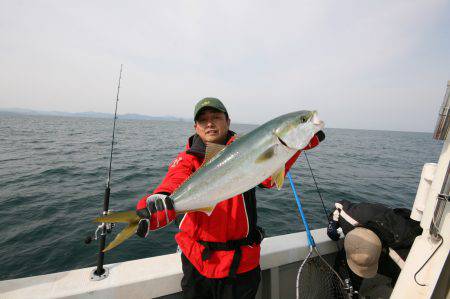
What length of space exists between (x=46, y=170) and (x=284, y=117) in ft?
55.2

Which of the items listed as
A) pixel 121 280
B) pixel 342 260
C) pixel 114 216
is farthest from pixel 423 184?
pixel 121 280

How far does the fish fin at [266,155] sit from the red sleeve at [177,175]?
1.03m

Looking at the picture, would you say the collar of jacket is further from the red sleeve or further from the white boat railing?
the white boat railing

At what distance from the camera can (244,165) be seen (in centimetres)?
246

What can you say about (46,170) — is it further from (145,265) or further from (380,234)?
(380,234)

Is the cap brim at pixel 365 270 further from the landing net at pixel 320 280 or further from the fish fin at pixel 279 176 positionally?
the fish fin at pixel 279 176

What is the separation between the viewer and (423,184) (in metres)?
3.20

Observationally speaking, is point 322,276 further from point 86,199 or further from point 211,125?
point 86,199

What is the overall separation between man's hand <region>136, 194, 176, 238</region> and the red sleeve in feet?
1.04

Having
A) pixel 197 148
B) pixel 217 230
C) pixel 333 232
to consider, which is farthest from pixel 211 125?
pixel 333 232

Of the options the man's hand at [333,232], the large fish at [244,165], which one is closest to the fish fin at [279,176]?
the large fish at [244,165]

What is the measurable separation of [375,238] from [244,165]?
2943 millimetres

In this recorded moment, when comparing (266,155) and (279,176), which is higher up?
(266,155)

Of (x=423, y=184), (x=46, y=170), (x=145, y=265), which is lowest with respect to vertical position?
(x=46, y=170)
